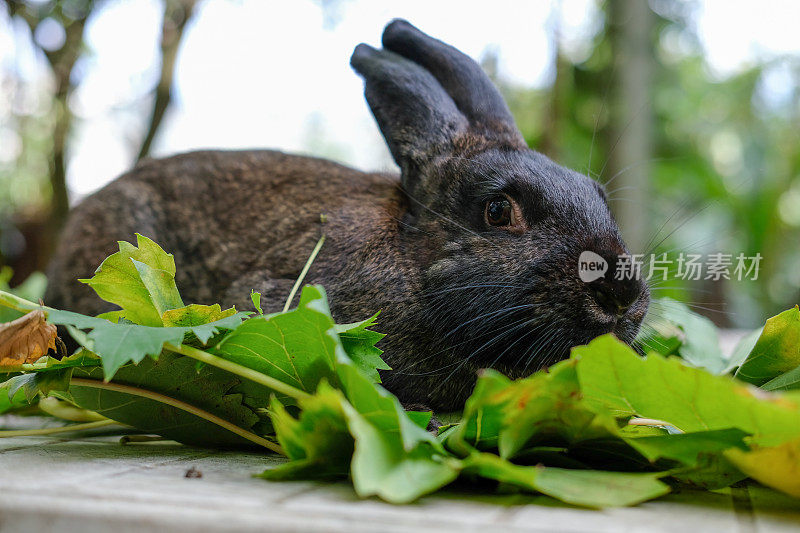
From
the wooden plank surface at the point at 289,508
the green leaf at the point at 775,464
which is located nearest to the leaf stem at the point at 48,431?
the wooden plank surface at the point at 289,508

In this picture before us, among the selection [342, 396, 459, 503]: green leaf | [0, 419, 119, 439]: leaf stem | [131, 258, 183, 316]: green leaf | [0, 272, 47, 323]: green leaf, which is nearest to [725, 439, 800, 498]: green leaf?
[342, 396, 459, 503]: green leaf

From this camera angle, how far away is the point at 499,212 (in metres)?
2.27

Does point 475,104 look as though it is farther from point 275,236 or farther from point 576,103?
point 576,103

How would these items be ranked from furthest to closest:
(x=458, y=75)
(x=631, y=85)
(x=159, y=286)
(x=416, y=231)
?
(x=631, y=85), (x=458, y=75), (x=416, y=231), (x=159, y=286)

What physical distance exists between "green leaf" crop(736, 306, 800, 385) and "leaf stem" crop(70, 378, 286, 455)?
1.22 meters

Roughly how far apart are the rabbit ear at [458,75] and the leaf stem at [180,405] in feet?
4.92

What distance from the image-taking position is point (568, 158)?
7.56 metres

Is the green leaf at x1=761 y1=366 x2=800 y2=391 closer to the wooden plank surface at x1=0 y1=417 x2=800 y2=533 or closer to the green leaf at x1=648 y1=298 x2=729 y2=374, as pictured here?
the wooden plank surface at x1=0 y1=417 x2=800 y2=533

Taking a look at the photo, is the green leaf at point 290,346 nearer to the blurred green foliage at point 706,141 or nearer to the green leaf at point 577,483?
the green leaf at point 577,483

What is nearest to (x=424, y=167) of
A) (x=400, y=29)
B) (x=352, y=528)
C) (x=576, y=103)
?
(x=400, y=29)

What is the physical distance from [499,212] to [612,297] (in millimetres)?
471

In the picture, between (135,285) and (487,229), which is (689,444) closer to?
(487,229)

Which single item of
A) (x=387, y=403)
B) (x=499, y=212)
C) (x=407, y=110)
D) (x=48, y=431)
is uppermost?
(x=407, y=110)

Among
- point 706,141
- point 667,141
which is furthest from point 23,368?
point 706,141
